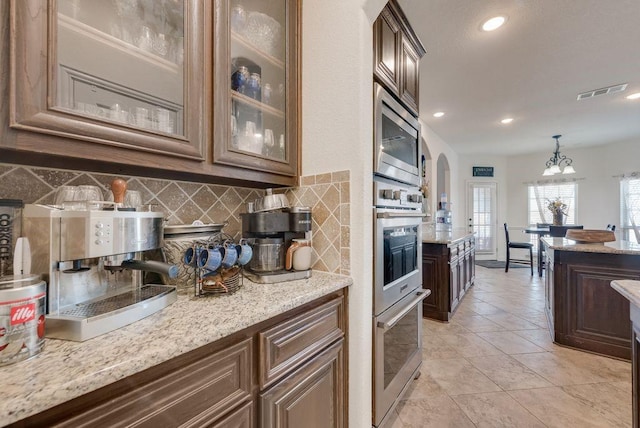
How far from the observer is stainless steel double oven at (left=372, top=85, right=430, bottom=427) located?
1365 millimetres

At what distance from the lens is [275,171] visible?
131cm

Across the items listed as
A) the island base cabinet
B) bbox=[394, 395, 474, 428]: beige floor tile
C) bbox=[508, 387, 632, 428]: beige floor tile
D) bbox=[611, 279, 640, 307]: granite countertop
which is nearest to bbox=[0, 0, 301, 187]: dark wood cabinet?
→ the island base cabinet

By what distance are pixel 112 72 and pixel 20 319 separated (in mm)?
748

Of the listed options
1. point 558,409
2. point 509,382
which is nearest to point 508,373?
point 509,382

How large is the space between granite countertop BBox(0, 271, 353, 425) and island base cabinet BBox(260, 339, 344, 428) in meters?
0.27

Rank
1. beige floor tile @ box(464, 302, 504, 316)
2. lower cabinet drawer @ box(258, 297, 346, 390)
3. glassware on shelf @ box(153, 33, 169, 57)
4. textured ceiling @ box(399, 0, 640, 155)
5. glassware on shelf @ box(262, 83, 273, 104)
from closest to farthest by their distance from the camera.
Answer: lower cabinet drawer @ box(258, 297, 346, 390) → glassware on shelf @ box(153, 33, 169, 57) → glassware on shelf @ box(262, 83, 273, 104) → textured ceiling @ box(399, 0, 640, 155) → beige floor tile @ box(464, 302, 504, 316)

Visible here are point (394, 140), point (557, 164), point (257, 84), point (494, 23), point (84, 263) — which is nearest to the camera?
point (84, 263)

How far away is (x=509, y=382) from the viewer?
1957 millimetres

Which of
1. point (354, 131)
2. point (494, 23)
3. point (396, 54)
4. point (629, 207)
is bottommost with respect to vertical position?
point (629, 207)

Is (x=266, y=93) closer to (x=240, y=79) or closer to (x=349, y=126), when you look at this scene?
(x=240, y=79)

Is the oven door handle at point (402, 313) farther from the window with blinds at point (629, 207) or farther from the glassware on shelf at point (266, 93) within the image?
the window with blinds at point (629, 207)

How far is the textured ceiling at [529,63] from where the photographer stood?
2.04 m

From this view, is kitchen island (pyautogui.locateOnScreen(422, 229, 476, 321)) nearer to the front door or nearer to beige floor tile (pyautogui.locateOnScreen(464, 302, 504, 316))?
beige floor tile (pyautogui.locateOnScreen(464, 302, 504, 316))

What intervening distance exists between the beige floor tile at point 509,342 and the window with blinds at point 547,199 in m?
5.42
